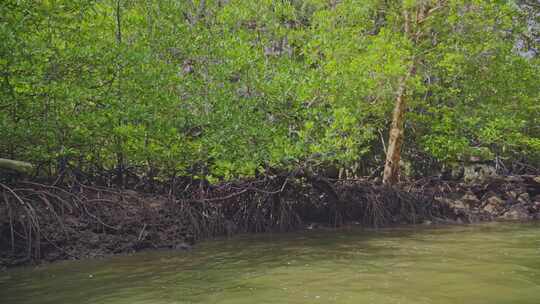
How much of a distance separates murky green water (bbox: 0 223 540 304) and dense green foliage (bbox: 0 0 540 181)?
2.17 meters

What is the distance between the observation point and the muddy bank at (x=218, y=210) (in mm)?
8430

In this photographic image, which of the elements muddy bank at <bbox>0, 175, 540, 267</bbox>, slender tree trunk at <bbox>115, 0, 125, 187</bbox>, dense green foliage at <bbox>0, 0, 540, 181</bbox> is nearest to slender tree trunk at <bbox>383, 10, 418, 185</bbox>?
Result: dense green foliage at <bbox>0, 0, 540, 181</bbox>

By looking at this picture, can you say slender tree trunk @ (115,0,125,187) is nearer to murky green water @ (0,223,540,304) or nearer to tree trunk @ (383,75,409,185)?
murky green water @ (0,223,540,304)

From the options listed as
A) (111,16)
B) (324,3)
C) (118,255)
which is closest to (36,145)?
(118,255)

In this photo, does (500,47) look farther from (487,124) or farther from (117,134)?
(117,134)

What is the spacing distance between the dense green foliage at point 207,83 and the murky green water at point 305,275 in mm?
2166

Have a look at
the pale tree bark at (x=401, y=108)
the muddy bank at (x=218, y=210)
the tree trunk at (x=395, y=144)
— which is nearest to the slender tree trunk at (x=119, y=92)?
the muddy bank at (x=218, y=210)

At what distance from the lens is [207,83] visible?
11.7 meters

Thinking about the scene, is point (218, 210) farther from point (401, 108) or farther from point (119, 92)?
point (401, 108)

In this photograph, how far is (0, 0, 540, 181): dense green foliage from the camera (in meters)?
9.48

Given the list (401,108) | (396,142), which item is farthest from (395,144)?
(401,108)

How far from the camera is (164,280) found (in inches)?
257

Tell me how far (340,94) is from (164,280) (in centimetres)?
672

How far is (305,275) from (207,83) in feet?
19.8
